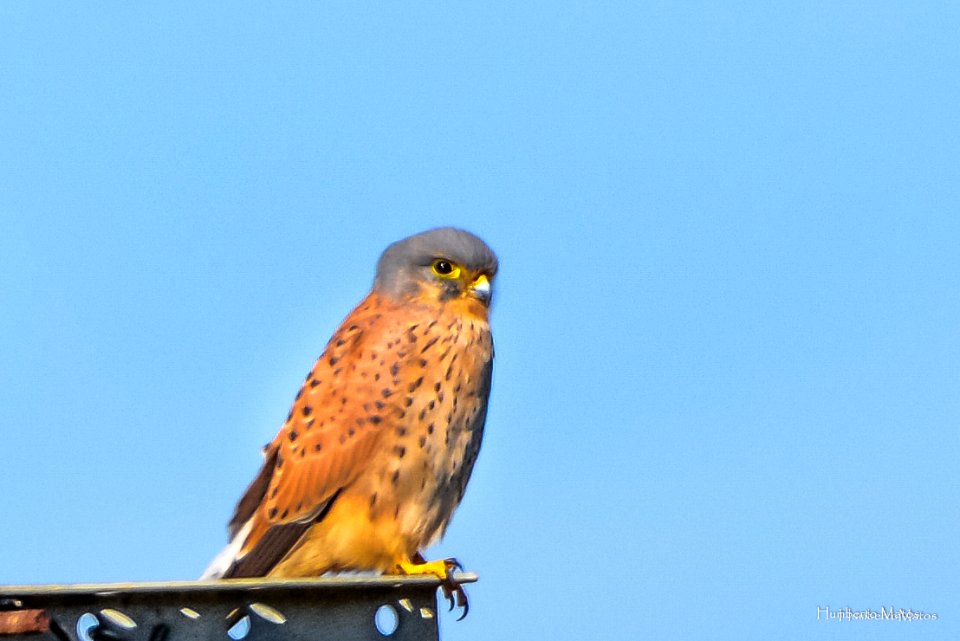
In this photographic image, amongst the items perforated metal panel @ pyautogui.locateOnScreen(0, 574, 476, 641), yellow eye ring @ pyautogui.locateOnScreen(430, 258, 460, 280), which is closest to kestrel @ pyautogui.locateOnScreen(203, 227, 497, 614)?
yellow eye ring @ pyautogui.locateOnScreen(430, 258, 460, 280)

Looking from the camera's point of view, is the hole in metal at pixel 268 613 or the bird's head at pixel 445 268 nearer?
the hole in metal at pixel 268 613

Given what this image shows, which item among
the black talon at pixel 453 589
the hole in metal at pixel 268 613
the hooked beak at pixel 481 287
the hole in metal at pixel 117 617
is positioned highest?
the hooked beak at pixel 481 287

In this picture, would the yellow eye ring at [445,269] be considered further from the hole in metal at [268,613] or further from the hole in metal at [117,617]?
the hole in metal at [117,617]

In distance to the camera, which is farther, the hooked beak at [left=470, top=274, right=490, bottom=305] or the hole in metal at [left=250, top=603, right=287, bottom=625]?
the hooked beak at [left=470, top=274, right=490, bottom=305]

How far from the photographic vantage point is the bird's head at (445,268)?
16.1 ft

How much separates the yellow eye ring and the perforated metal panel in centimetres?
157

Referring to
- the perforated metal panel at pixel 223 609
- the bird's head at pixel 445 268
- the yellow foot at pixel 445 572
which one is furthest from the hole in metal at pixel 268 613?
the bird's head at pixel 445 268

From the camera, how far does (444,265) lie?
4.93 meters

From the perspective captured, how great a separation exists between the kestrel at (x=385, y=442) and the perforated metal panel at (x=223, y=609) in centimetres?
93

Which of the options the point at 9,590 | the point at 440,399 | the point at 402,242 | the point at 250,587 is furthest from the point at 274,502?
the point at 9,590

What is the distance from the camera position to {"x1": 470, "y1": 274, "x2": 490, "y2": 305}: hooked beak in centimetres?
494

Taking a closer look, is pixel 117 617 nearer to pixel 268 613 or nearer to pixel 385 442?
pixel 268 613

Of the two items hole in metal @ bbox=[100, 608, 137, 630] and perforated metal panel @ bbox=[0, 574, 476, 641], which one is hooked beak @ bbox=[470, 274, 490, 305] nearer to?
perforated metal panel @ bbox=[0, 574, 476, 641]

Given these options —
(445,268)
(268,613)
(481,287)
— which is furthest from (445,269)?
(268,613)
